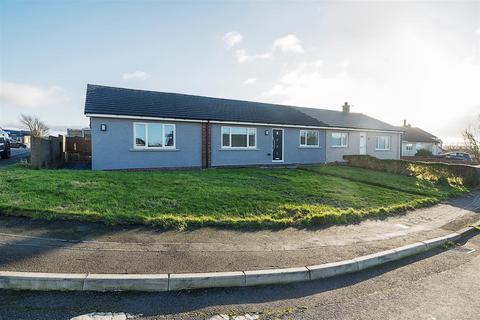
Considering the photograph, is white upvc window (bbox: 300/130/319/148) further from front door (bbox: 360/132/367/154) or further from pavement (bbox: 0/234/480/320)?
pavement (bbox: 0/234/480/320)

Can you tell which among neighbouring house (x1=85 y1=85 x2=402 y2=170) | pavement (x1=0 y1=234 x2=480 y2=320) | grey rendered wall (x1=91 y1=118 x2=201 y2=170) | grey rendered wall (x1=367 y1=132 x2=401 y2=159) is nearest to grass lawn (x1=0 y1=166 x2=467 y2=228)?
pavement (x1=0 y1=234 x2=480 y2=320)

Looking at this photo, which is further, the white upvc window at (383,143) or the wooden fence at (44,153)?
the white upvc window at (383,143)

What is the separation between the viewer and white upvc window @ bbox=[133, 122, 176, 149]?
14.5 metres

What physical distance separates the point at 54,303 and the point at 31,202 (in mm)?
4230

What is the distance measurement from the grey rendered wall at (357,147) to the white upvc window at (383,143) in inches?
11.1

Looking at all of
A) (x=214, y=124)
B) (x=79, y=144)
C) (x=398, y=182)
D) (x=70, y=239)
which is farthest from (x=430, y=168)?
(x=79, y=144)

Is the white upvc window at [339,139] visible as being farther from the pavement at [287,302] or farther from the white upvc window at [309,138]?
the pavement at [287,302]

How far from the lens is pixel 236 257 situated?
16.0 ft

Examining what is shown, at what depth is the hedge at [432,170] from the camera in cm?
1472

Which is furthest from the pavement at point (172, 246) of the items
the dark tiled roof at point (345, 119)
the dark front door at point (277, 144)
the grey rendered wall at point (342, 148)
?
the dark tiled roof at point (345, 119)

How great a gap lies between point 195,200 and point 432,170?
1454cm

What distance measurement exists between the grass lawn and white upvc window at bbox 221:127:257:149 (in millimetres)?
5954

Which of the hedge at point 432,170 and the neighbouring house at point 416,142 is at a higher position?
the neighbouring house at point 416,142

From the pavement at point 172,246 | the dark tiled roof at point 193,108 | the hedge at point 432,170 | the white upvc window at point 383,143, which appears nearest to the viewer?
the pavement at point 172,246
